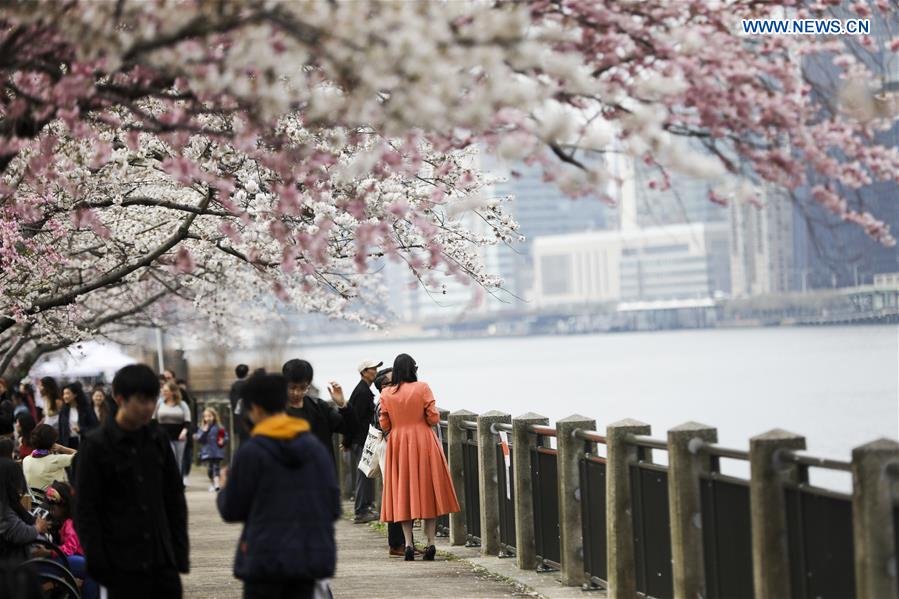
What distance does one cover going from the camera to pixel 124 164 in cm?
1344

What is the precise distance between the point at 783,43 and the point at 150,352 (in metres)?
45.9

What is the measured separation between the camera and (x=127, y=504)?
7172 millimetres

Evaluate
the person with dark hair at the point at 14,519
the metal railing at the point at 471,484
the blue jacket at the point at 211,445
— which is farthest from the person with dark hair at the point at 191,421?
the person with dark hair at the point at 14,519

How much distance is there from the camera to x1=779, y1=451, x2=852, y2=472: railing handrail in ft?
24.9

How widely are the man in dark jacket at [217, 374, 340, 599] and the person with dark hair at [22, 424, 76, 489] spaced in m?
5.32

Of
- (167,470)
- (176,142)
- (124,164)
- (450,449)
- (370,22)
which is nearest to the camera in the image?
(370,22)

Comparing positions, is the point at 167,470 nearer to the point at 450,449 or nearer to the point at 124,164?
the point at 124,164

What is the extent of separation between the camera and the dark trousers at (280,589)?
6824 millimetres

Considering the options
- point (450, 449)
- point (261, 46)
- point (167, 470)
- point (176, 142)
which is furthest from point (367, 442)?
point (261, 46)

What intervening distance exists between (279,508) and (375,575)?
681 centimetres

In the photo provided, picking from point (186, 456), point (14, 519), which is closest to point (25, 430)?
point (14, 519)

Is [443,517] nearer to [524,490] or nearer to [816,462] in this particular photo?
[524,490]

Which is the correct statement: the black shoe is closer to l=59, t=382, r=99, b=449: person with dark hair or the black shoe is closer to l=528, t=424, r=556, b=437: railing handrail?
l=528, t=424, r=556, b=437: railing handrail

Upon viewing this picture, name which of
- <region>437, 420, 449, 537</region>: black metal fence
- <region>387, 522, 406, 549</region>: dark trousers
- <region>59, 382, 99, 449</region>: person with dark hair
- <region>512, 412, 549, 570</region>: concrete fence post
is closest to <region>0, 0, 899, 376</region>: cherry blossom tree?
<region>512, 412, 549, 570</region>: concrete fence post
